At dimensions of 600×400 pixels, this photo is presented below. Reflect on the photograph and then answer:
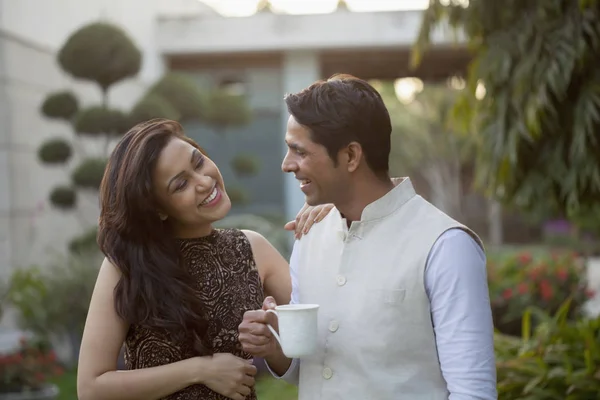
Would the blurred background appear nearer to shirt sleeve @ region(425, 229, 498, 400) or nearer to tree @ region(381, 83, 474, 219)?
shirt sleeve @ region(425, 229, 498, 400)

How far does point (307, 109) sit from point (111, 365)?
33.2 inches

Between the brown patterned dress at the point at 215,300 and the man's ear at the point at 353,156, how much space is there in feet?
1.84

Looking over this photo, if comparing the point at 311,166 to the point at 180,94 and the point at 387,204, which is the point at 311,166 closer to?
the point at 387,204

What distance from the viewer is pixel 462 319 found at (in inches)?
80.7

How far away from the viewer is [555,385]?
4414 millimetres

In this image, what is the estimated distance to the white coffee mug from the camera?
2.03 metres

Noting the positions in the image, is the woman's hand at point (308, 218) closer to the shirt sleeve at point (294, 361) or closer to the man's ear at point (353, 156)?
the shirt sleeve at point (294, 361)

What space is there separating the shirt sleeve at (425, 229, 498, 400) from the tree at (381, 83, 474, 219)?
28190mm

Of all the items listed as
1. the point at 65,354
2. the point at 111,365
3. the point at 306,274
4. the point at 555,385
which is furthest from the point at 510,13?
the point at 65,354

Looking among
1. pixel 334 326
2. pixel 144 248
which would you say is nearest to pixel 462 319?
pixel 334 326

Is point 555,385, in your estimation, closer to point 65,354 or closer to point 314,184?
point 314,184

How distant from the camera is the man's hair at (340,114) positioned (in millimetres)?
2176

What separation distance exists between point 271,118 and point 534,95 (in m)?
14.9

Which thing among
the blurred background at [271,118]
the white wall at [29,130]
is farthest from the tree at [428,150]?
the white wall at [29,130]
